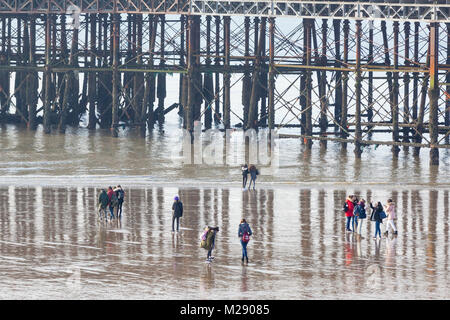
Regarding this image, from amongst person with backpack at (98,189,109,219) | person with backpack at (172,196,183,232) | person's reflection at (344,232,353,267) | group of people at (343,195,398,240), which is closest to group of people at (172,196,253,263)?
person's reflection at (344,232,353,267)

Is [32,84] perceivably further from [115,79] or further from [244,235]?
[244,235]

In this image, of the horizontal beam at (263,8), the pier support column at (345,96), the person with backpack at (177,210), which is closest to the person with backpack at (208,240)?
the person with backpack at (177,210)

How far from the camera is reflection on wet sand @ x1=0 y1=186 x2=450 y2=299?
23.1 metres

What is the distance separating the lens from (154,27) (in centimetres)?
5900

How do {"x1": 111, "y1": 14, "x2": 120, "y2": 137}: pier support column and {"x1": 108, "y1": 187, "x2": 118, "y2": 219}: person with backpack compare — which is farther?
{"x1": 111, "y1": 14, "x2": 120, "y2": 137}: pier support column

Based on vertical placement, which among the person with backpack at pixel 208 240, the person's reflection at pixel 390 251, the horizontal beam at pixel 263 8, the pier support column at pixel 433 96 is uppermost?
the horizontal beam at pixel 263 8

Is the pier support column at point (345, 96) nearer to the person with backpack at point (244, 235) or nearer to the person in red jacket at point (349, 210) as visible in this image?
the person in red jacket at point (349, 210)

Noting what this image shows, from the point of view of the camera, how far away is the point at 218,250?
27203mm

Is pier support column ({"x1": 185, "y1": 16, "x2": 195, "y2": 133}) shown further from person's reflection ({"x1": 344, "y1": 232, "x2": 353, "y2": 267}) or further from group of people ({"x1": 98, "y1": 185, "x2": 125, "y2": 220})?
person's reflection ({"x1": 344, "y1": 232, "x2": 353, "y2": 267})

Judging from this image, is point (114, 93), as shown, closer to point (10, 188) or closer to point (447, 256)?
point (10, 188)

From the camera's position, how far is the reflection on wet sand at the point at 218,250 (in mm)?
23141

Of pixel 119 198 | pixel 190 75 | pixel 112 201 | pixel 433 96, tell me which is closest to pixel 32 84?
pixel 190 75

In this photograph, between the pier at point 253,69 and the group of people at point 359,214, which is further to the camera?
the pier at point 253,69
